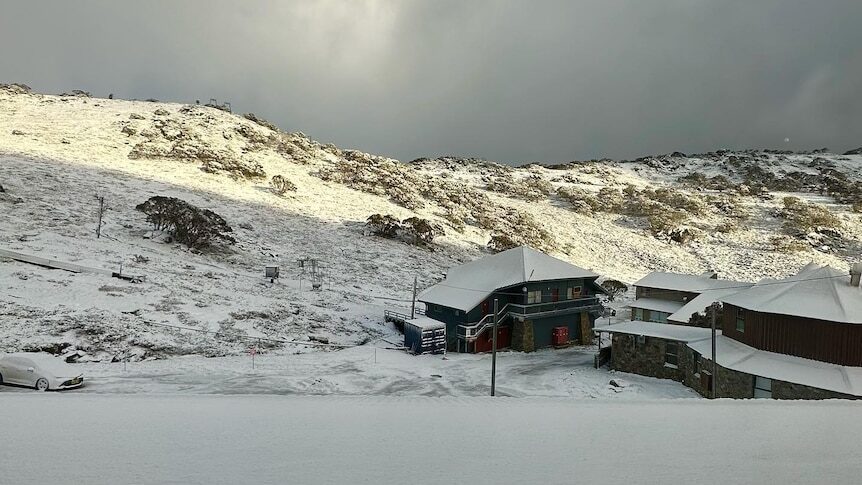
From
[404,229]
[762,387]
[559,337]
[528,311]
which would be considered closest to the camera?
[762,387]

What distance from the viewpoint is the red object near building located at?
3722 cm

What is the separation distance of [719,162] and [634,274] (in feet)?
357

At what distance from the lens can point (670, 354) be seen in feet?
92.0

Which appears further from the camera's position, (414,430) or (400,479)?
(414,430)

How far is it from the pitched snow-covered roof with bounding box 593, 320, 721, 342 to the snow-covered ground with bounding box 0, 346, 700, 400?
268 centimetres

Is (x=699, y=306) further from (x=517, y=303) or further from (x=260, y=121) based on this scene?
(x=260, y=121)

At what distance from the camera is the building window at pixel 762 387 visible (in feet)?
70.0

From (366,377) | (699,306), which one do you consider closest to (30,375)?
(366,377)

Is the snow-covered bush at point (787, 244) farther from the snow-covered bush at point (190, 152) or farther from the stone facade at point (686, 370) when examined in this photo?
the snow-covered bush at point (190, 152)

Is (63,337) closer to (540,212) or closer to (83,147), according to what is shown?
(83,147)

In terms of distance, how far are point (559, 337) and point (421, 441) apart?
34.5 meters

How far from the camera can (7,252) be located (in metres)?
33.2

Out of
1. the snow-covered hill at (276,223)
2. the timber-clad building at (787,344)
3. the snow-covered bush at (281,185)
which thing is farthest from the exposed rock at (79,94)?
the timber-clad building at (787,344)

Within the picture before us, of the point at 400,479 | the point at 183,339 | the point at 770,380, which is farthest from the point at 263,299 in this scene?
the point at 400,479
